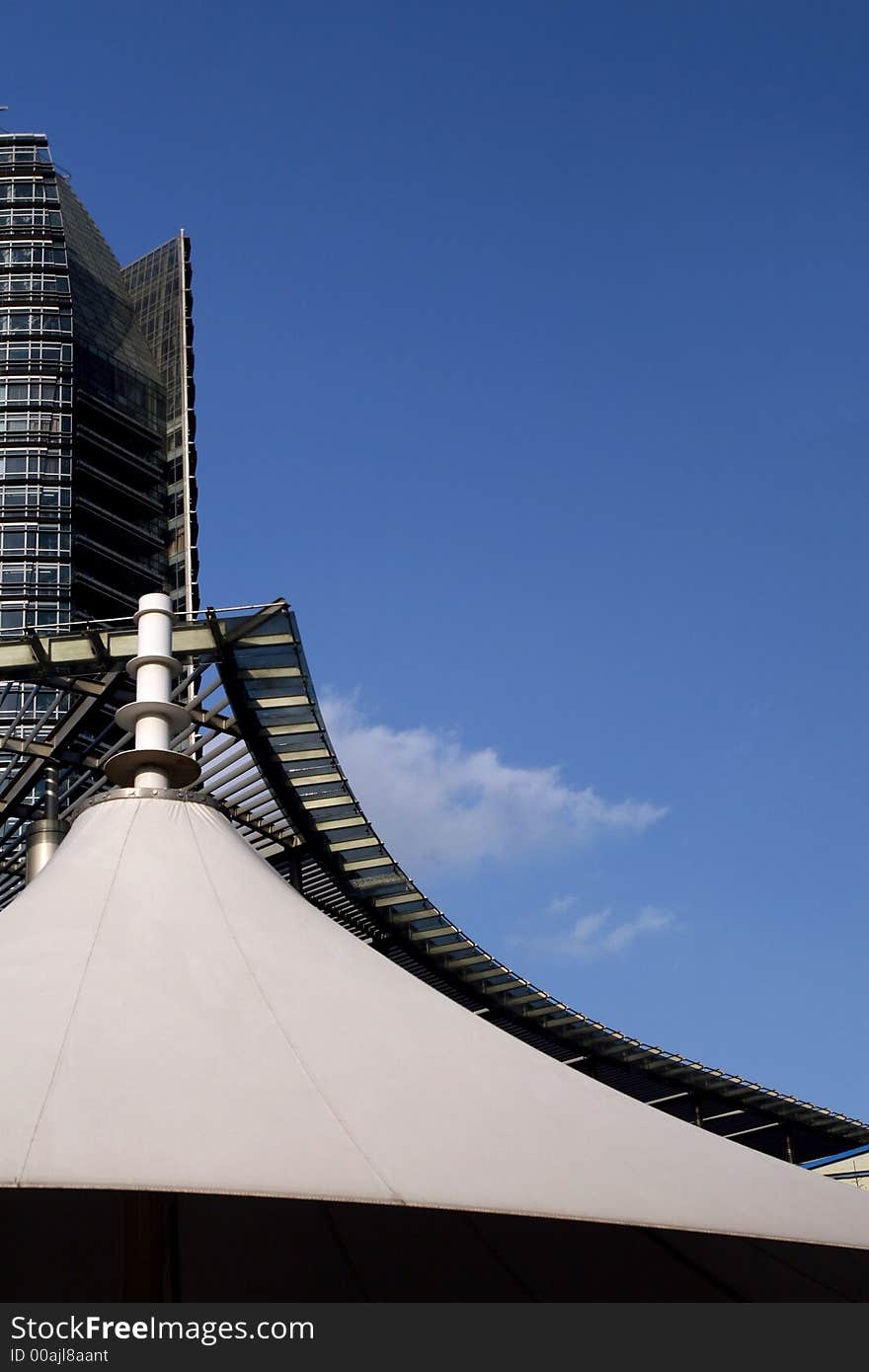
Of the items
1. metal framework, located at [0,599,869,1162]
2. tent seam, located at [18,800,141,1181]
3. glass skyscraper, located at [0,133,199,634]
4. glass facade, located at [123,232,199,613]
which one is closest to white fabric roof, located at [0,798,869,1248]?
tent seam, located at [18,800,141,1181]

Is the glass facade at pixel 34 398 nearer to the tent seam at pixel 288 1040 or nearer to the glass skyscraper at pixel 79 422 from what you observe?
the glass skyscraper at pixel 79 422

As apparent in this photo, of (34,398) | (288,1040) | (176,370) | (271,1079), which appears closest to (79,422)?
(34,398)

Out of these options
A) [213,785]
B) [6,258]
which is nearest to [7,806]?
[213,785]

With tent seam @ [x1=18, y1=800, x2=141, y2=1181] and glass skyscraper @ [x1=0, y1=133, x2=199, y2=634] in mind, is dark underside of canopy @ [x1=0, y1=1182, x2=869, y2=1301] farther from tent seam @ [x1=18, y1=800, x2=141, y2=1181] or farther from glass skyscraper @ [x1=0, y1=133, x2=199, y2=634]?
glass skyscraper @ [x1=0, y1=133, x2=199, y2=634]

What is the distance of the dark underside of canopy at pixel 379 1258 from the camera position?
9.13 m

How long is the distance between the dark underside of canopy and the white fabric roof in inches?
31.3

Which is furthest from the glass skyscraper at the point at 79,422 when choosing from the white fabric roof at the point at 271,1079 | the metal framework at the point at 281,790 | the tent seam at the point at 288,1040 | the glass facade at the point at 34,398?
the white fabric roof at the point at 271,1079

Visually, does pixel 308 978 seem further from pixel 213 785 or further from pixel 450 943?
pixel 450 943

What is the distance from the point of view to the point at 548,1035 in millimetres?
38188

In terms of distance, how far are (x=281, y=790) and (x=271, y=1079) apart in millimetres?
18918

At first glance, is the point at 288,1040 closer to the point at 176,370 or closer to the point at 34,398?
the point at 34,398

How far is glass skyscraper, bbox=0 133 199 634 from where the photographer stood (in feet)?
244

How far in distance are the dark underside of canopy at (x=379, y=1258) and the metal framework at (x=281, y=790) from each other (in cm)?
837
